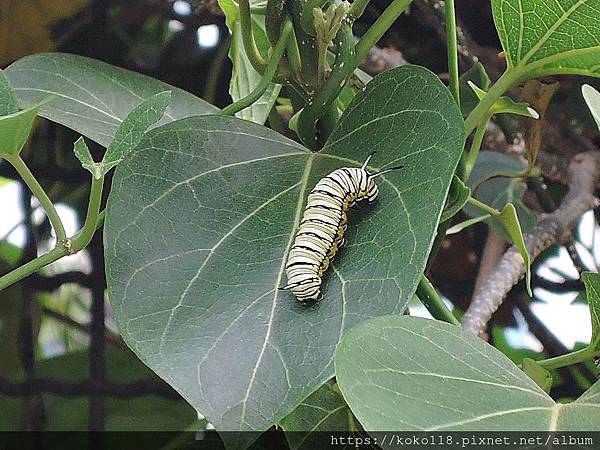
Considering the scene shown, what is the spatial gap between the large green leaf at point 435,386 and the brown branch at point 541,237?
0.81 feet

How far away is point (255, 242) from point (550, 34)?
201 mm

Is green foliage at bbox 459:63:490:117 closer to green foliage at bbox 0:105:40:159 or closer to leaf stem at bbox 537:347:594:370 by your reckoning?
leaf stem at bbox 537:347:594:370

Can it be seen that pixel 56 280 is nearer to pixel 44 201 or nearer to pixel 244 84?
pixel 244 84

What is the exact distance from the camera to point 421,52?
35.3 inches

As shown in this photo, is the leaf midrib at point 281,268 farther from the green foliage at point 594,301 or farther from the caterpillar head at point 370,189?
the green foliage at point 594,301

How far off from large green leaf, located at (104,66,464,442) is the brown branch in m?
0.23

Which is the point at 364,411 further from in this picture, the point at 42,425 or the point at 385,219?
the point at 42,425

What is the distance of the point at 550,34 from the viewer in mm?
435

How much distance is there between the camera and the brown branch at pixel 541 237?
0.60 meters

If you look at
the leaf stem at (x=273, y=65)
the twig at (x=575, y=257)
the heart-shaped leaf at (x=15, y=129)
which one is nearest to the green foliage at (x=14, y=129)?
the heart-shaped leaf at (x=15, y=129)

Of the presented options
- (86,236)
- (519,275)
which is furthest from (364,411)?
(519,275)

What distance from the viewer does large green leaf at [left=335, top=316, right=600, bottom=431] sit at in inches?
11.3

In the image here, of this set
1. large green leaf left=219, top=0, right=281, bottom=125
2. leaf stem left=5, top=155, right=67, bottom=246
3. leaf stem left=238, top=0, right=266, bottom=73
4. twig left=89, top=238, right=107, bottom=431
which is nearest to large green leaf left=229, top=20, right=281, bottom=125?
large green leaf left=219, top=0, right=281, bottom=125

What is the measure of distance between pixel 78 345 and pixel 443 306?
0.62 metres
